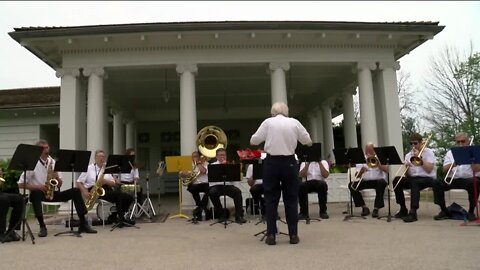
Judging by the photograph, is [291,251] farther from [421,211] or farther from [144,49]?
[144,49]

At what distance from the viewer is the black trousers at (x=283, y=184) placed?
5750 mm

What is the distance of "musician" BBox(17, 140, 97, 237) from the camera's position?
738 centimetres

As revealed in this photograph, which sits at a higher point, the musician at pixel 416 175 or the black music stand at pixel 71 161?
the black music stand at pixel 71 161

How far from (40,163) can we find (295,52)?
283 inches

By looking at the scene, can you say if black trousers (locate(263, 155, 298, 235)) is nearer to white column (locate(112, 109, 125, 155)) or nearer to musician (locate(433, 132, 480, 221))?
musician (locate(433, 132, 480, 221))

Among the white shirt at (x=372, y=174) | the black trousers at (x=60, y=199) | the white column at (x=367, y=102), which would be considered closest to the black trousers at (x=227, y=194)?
the black trousers at (x=60, y=199)

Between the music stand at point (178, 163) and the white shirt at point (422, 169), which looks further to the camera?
the music stand at point (178, 163)

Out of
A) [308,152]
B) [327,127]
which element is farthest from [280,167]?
[327,127]

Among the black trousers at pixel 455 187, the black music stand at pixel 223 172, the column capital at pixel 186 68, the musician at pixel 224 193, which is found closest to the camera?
the black trousers at pixel 455 187

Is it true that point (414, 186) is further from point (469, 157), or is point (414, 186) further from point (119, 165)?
point (119, 165)

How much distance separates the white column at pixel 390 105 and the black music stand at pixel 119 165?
705 centimetres

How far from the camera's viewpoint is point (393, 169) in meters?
12.2

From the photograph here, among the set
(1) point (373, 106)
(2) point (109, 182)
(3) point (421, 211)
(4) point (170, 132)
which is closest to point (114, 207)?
(2) point (109, 182)

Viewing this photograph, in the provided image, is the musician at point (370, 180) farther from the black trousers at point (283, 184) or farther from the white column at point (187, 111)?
the white column at point (187, 111)
